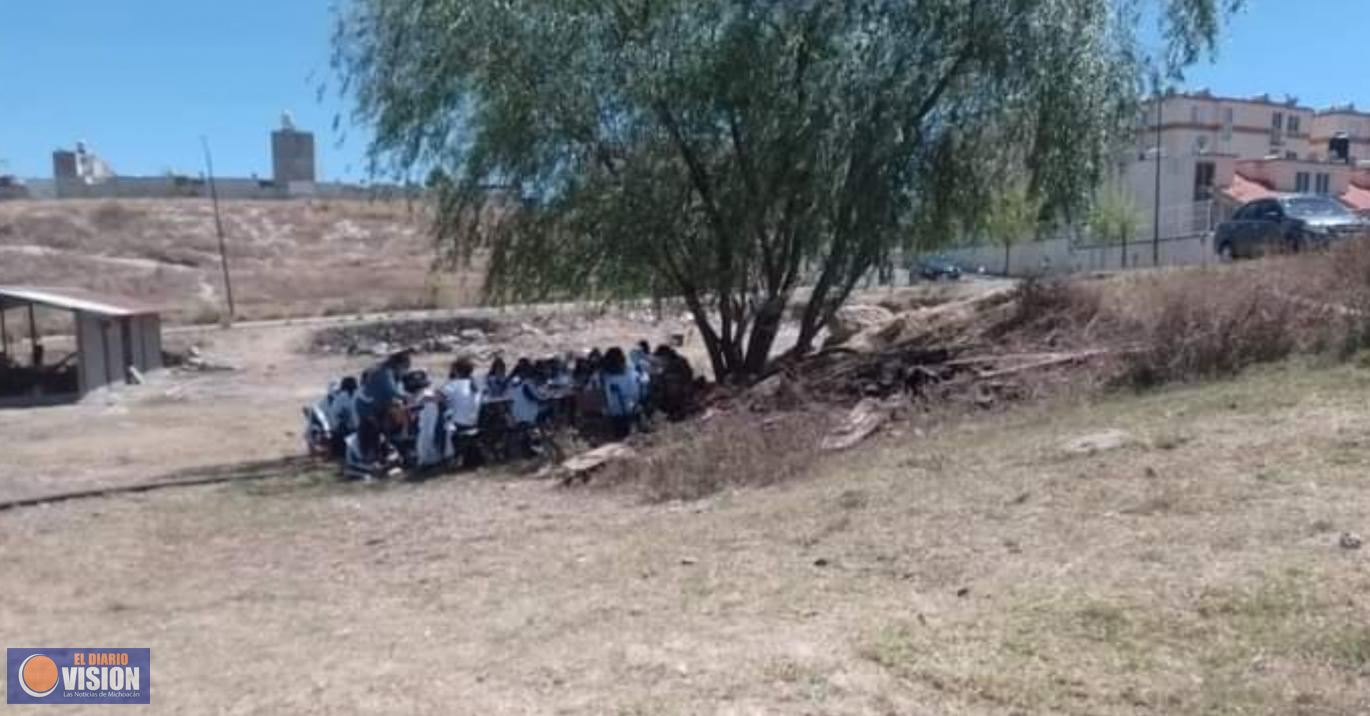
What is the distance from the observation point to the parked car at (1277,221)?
88.7ft

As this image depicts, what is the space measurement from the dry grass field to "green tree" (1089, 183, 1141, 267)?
704cm

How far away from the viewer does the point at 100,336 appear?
31594mm

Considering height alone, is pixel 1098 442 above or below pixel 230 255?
below

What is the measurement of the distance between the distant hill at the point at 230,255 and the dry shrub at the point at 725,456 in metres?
39.5

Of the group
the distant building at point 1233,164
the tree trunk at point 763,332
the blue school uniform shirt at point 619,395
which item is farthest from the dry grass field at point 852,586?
the distant building at point 1233,164

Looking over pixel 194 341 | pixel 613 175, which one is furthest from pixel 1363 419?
pixel 194 341

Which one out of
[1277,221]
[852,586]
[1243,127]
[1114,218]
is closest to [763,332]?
[852,586]

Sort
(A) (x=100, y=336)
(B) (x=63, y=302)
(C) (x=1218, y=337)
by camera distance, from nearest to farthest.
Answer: (C) (x=1218, y=337) < (B) (x=63, y=302) < (A) (x=100, y=336)

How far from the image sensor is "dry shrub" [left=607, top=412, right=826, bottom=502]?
11242 millimetres

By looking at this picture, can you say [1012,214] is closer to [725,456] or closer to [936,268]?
[936,268]

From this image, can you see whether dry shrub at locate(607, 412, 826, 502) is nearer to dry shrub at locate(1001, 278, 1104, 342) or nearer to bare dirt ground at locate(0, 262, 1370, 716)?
bare dirt ground at locate(0, 262, 1370, 716)

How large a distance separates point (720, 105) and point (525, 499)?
6300mm

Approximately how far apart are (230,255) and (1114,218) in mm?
49840

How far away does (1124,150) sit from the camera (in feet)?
56.2
